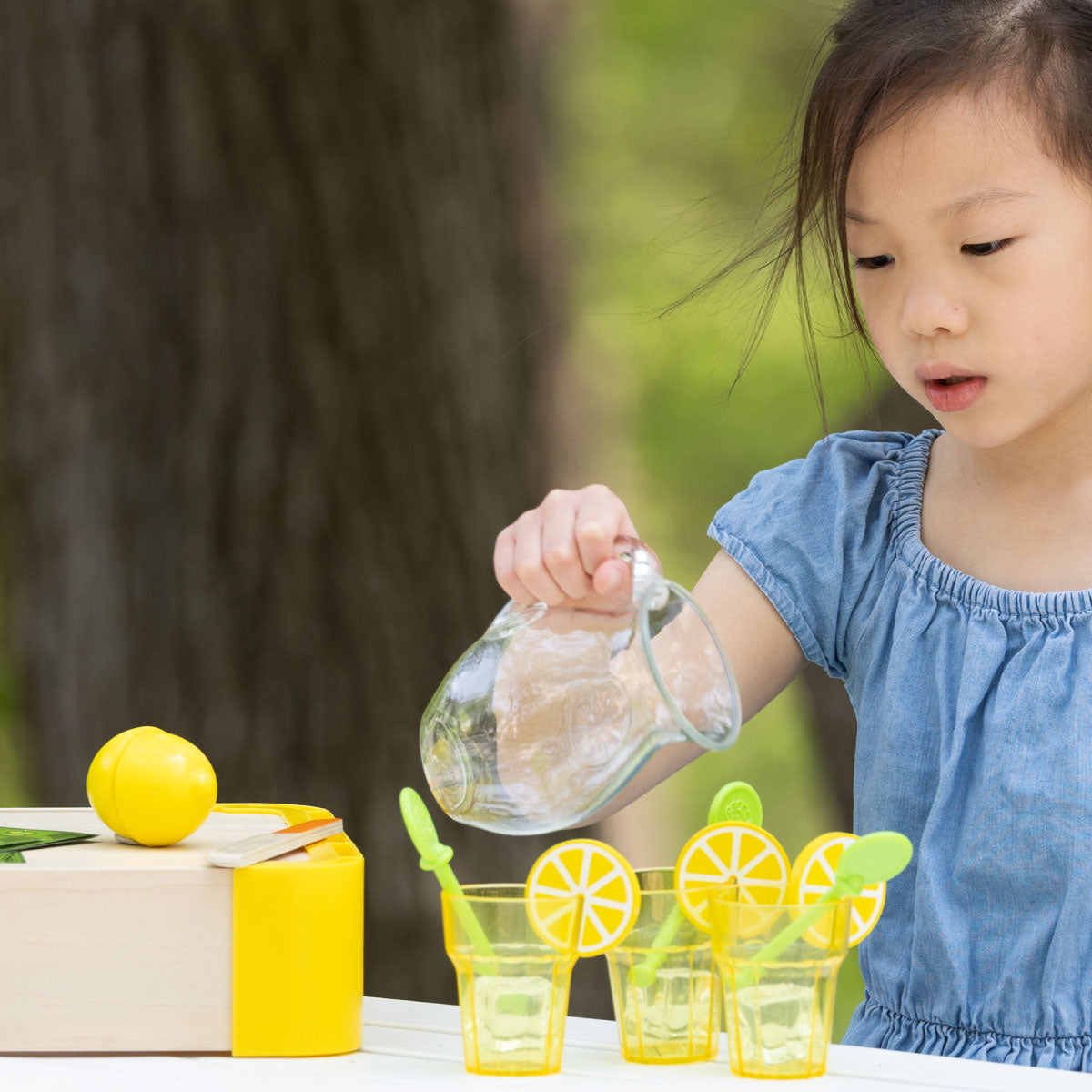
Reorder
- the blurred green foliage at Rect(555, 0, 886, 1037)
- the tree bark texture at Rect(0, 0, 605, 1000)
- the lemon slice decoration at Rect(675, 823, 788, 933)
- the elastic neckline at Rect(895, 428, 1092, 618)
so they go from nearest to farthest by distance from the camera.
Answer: the lemon slice decoration at Rect(675, 823, 788, 933) < the elastic neckline at Rect(895, 428, 1092, 618) < the tree bark texture at Rect(0, 0, 605, 1000) < the blurred green foliage at Rect(555, 0, 886, 1037)

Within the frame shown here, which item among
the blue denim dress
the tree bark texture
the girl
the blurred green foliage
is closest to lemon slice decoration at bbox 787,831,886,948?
the girl

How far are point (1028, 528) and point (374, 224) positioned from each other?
136 centimetres

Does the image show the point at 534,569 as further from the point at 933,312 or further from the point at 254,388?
the point at 254,388

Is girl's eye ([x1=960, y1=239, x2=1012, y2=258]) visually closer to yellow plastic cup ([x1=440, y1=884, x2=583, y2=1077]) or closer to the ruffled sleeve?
the ruffled sleeve

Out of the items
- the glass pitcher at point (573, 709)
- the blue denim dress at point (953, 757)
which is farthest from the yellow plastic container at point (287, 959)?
the blue denim dress at point (953, 757)

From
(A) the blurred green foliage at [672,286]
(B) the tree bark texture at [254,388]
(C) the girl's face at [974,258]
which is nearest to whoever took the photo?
(C) the girl's face at [974,258]

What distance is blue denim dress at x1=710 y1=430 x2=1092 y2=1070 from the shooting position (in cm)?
120

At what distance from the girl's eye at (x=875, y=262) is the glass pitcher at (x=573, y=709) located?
0.38 metres

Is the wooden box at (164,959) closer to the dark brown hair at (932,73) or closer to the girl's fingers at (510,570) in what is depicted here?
the girl's fingers at (510,570)

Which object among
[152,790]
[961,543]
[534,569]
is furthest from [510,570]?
[961,543]

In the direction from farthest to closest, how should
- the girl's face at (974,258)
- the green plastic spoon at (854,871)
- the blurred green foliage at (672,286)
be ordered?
the blurred green foliage at (672,286)
the girl's face at (974,258)
the green plastic spoon at (854,871)

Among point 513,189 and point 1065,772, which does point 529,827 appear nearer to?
point 1065,772

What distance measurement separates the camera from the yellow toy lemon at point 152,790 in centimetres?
102

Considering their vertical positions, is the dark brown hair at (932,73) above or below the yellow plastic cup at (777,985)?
above
